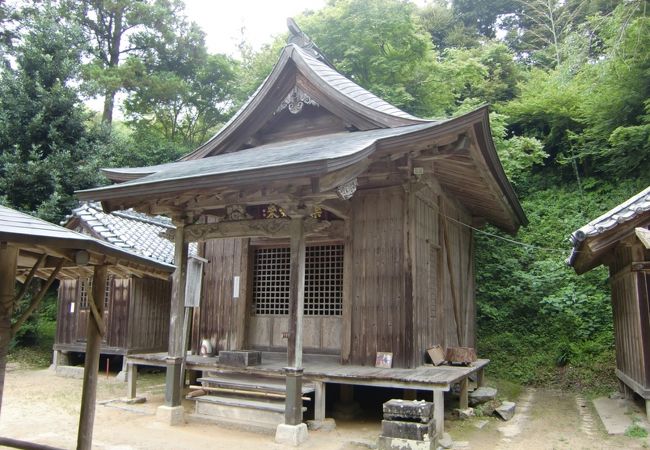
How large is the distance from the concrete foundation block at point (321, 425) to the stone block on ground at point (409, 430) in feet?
4.27

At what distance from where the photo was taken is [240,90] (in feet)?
73.9

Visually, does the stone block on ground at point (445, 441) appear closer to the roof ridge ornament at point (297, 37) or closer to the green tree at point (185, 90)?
the roof ridge ornament at point (297, 37)

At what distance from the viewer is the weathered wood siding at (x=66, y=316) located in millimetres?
13609

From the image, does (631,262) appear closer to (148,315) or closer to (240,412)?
(240,412)

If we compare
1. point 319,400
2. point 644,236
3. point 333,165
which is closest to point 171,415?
point 319,400

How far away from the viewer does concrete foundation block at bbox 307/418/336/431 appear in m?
7.39

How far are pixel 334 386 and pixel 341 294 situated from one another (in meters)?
1.78

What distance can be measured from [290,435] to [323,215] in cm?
412

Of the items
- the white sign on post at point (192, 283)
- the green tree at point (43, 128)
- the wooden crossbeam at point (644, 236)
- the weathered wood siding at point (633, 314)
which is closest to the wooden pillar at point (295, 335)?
the white sign on post at point (192, 283)

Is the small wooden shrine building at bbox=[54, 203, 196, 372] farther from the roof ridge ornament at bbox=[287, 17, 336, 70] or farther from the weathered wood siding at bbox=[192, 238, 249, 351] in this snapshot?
the roof ridge ornament at bbox=[287, 17, 336, 70]

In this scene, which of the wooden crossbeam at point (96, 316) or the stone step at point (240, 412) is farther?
the stone step at point (240, 412)

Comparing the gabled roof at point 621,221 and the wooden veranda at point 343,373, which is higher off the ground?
the gabled roof at point 621,221

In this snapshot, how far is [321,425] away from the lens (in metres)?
7.43

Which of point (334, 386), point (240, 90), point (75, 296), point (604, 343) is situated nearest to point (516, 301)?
point (604, 343)
